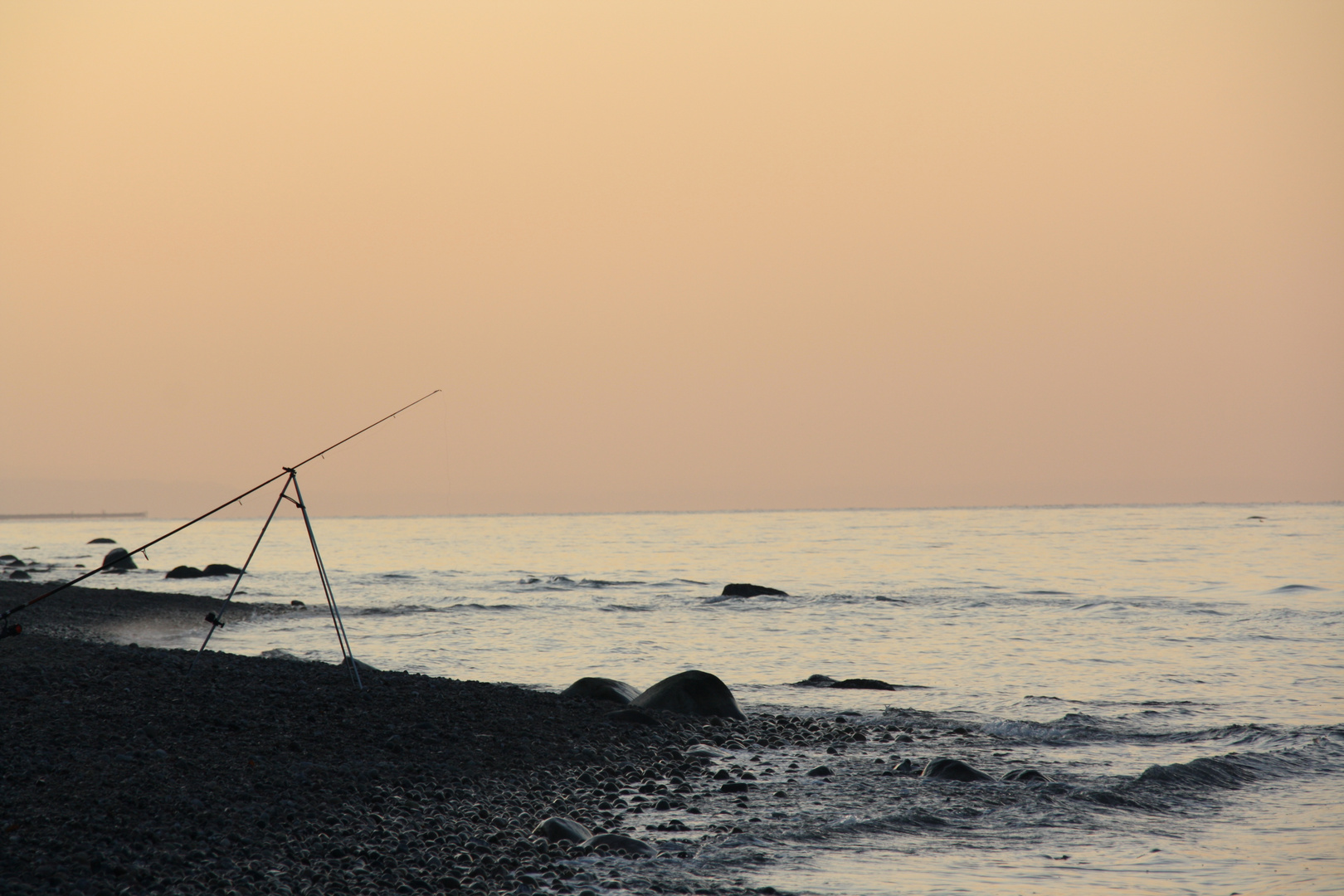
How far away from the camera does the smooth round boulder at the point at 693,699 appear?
1310 cm

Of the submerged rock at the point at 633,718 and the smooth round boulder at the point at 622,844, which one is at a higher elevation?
the smooth round boulder at the point at 622,844

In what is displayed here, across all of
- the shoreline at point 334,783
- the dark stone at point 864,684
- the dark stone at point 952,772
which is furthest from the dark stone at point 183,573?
the dark stone at point 952,772

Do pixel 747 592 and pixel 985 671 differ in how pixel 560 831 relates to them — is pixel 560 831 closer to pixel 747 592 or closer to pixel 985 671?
pixel 985 671

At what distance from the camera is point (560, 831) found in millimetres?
7699

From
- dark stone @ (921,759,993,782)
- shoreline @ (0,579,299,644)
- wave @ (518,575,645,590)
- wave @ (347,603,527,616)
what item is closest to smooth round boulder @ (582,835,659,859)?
dark stone @ (921,759,993,782)

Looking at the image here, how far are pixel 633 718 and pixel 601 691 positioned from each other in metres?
1.31

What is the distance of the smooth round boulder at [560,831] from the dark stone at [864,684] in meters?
9.35

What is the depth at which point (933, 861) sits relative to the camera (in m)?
7.58

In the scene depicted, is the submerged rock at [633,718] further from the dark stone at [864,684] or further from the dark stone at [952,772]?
the dark stone at [864,684]

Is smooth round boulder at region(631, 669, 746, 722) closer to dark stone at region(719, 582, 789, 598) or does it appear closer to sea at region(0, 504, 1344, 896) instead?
sea at region(0, 504, 1344, 896)

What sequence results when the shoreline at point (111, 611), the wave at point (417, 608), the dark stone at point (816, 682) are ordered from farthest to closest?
the wave at point (417, 608), the shoreline at point (111, 611), the dark stone at point (816, 682)

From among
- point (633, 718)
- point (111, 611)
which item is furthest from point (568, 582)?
point (633, 718)

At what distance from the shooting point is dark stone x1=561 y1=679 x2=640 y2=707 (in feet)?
44.2

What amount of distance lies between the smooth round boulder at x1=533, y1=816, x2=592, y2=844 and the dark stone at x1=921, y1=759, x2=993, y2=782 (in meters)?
4.03
